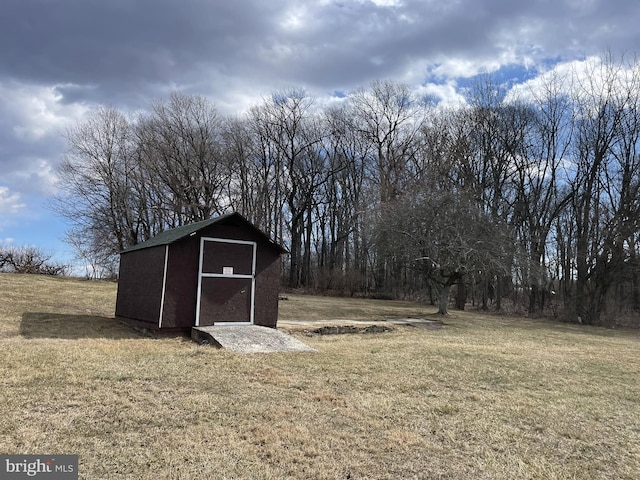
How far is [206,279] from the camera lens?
417 inches

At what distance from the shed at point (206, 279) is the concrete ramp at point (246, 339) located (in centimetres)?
51

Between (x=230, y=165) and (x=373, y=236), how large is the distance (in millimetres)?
16325

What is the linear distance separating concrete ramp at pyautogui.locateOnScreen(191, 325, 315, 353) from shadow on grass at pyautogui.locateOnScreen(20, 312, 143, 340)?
1.82 m

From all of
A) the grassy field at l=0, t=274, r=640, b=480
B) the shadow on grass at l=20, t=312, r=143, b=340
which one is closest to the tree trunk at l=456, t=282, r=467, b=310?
the grassy field at l=0, t=274, r=640, b=480

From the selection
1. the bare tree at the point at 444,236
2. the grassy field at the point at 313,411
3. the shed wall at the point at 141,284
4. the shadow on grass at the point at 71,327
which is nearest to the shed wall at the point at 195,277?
the shed wall at the point at 141,284

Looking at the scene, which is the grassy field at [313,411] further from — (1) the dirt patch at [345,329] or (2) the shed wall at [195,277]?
(1) the dirt patch at [345,329]

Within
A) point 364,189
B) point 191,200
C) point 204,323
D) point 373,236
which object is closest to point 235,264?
point 204,323

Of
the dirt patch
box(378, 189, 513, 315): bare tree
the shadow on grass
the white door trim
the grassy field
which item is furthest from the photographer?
box(378, 189, 513, 315): bare tree

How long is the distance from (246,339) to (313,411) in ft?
15.2

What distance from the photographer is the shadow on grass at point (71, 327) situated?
9.83m

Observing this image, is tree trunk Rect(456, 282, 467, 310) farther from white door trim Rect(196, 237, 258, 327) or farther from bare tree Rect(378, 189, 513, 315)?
white door trim Rect(196, 237, 258, 327)

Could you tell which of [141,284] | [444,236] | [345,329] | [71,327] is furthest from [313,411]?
[444,236]

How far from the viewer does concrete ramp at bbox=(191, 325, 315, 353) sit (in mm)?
8820

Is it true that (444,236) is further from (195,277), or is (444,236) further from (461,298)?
(195,277)
